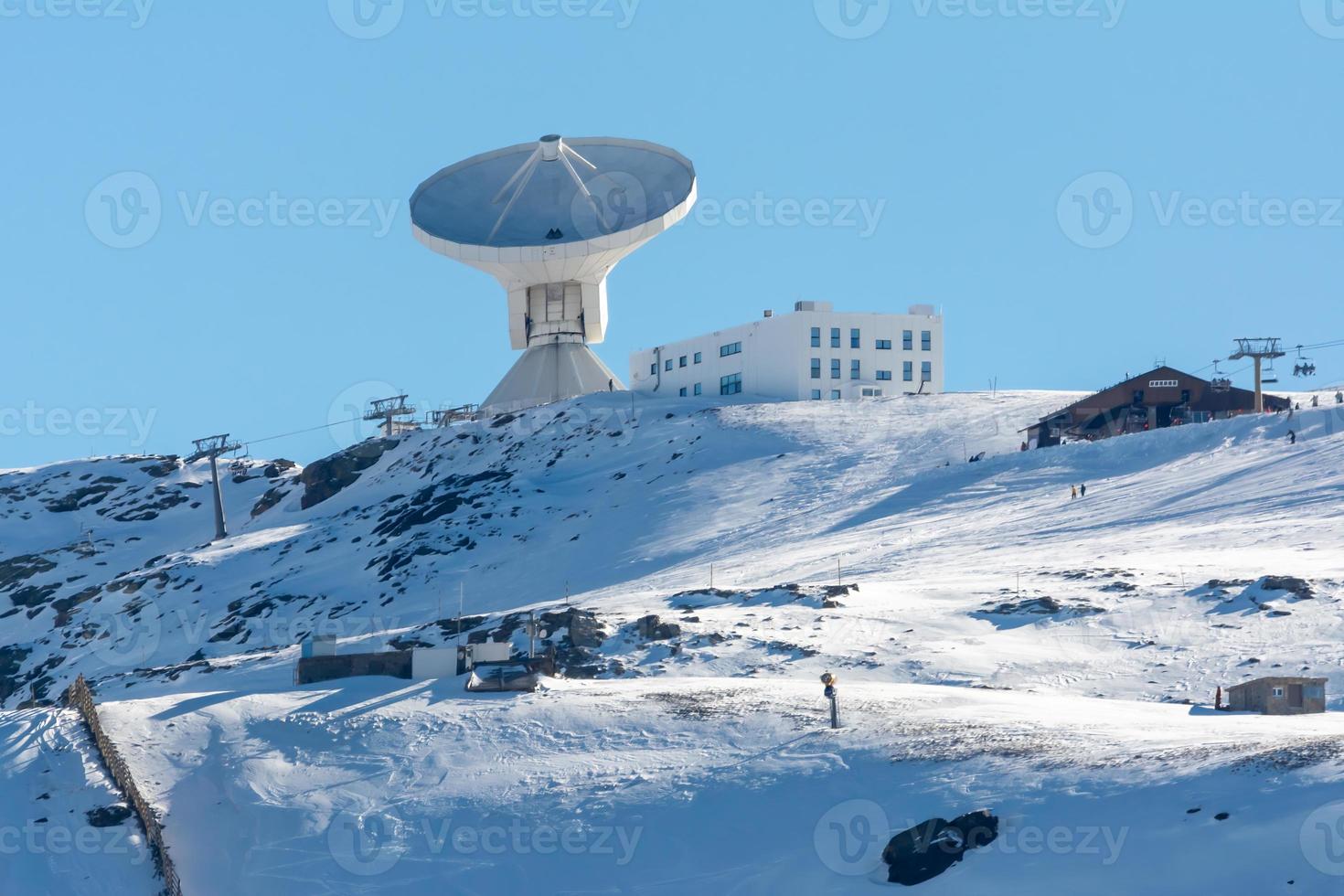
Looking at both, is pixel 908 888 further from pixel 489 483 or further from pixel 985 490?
pixel 489 483

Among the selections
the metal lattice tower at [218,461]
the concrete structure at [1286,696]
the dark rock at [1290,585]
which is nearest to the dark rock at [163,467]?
the metal lattice tower at [218,461]

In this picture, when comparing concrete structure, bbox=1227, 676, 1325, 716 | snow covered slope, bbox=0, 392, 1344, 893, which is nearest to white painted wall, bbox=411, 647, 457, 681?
snow covered slope, bbox=0, 392, 1344, 893

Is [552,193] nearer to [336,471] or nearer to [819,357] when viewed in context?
[819,357]

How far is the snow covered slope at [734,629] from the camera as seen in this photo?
1555 inches

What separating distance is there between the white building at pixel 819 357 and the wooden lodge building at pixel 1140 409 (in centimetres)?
1829

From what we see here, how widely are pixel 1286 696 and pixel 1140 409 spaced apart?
53176mm

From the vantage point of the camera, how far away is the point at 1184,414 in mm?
98062

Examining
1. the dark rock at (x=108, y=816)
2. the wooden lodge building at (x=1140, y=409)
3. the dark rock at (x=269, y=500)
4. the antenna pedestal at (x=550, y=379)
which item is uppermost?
the antenna pedestal at (x=550, y=379)

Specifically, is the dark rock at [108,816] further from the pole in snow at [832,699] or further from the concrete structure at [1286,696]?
the concrete structure at [1286,696]

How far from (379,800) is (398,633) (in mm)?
24779

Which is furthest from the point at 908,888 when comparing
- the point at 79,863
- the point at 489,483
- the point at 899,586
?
the point at 489,483

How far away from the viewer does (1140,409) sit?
9831 centimetres

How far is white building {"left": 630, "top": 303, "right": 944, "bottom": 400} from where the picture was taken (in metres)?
114

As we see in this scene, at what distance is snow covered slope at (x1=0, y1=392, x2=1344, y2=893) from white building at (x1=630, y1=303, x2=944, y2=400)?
523 centimetres
